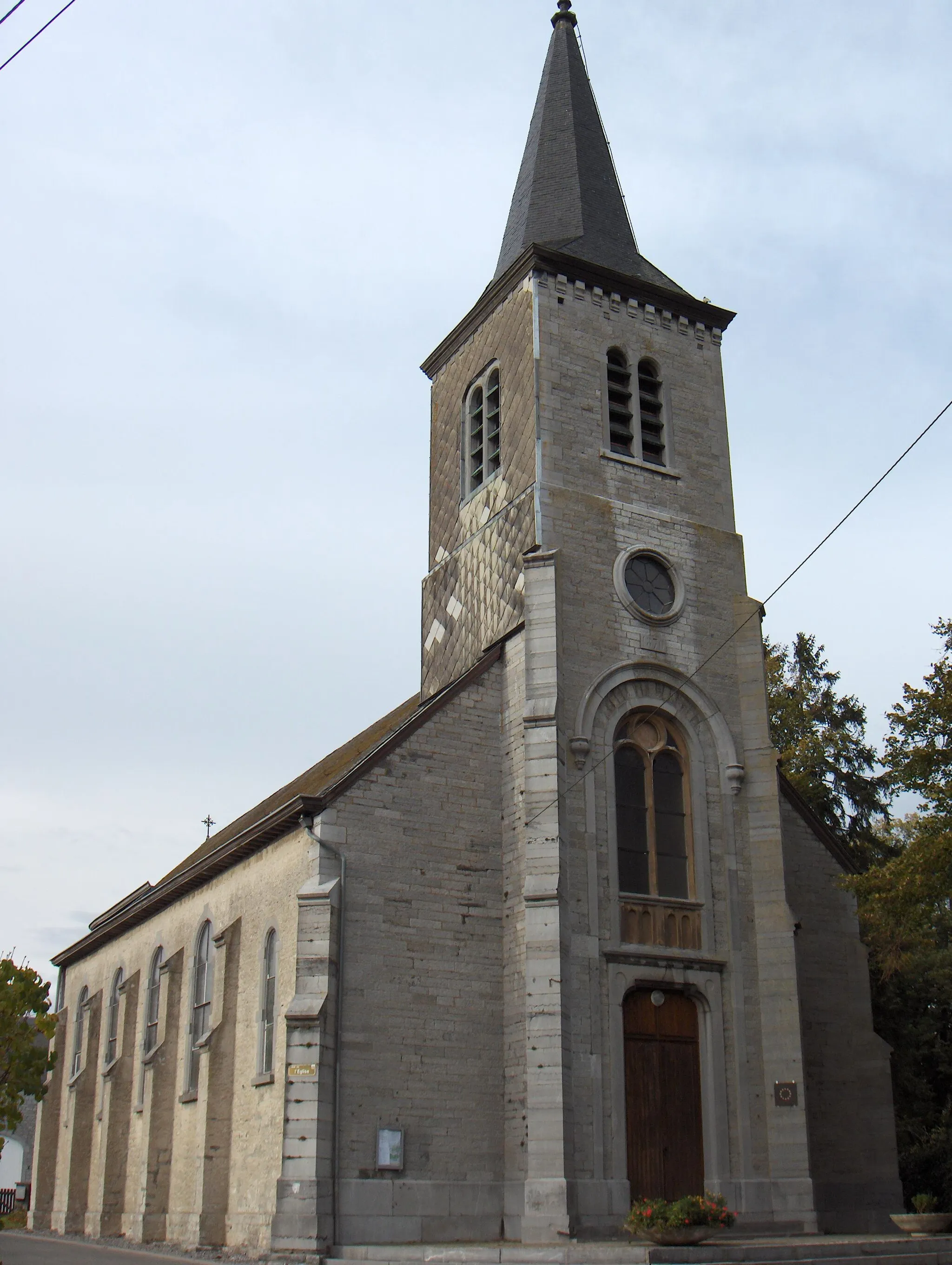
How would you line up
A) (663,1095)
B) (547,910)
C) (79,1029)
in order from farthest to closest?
(79,1029)
(663,1095)
(547,910)

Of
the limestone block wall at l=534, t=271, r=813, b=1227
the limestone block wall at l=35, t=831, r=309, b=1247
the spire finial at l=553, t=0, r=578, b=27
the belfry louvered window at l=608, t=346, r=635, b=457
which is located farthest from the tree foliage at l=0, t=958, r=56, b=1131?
the spire finial at l=553, t=0, r=578, b=27

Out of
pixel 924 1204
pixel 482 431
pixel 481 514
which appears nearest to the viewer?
pixel 924 1204

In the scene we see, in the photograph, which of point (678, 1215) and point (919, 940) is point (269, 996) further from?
point (919, 940)

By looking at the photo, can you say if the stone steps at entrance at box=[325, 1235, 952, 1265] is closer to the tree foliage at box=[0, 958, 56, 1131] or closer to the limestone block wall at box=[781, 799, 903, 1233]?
the limestone block wall at box=[781, 799, 903, 1233]

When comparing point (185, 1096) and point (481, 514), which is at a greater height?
point (481, 514)

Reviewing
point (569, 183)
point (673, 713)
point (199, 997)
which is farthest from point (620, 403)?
point (199, 997)

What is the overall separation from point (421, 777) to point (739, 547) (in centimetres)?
810

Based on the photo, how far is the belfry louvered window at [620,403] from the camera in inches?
972

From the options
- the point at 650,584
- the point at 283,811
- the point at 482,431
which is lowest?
the point at 283,811

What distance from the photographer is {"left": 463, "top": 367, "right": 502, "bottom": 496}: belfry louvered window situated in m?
25.8

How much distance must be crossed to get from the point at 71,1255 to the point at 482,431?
54.5ft

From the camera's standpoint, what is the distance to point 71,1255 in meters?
21.1

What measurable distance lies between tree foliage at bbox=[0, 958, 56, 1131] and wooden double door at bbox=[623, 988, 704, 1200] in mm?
12331

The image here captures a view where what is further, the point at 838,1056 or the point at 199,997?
the point at 199,997
